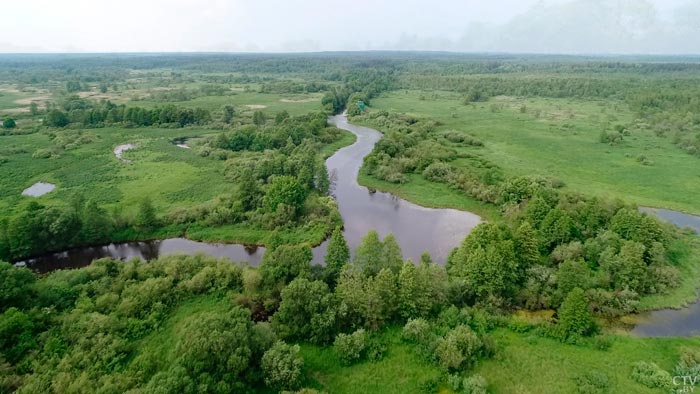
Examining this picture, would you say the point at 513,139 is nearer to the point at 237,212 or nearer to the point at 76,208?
the point at 237,212

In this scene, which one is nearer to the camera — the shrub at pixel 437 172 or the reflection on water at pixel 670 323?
the reflection on water at pixel 670 323

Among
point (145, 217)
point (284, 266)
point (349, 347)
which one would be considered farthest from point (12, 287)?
point (349, 347)

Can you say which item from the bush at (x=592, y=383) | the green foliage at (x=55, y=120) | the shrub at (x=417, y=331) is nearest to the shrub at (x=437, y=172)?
the shrub at (x=417, y=331)

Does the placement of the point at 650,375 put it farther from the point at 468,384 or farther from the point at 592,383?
the point at 468,384

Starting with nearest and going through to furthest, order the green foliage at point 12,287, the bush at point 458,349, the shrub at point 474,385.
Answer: the shrub at point 474,385, the bush at point 458,349, the green foliage at point 12,287

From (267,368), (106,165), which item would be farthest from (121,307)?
(106,165)

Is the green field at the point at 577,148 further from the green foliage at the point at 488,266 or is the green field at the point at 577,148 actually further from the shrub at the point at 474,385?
the shrub at the point at 474,385

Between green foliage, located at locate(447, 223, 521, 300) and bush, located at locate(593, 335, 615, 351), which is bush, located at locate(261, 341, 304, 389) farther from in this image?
bush, located at locate(593, 335, 615, 351)
